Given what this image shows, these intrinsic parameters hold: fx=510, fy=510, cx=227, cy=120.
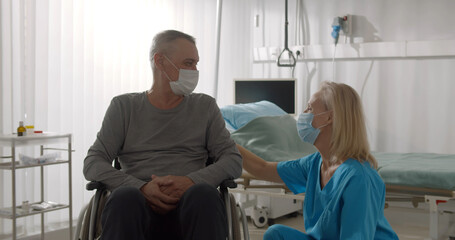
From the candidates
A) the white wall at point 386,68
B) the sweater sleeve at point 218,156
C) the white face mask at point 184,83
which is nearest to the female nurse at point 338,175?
the sweater sleeve at point 218,156

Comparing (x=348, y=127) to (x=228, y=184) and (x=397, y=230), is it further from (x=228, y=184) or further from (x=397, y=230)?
(x=397, y=230)

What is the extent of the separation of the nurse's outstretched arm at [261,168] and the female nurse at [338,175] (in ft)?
0.39

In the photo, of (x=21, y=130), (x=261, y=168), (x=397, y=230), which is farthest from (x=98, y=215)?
(x=397, y=230)

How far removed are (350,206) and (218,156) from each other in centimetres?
60

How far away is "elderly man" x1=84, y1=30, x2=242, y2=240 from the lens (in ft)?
5.69

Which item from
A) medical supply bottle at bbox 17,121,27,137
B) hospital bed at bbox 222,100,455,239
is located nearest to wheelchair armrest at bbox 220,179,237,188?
hospital bed at bbox 222,100,455,239

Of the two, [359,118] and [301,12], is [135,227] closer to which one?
[359,118]

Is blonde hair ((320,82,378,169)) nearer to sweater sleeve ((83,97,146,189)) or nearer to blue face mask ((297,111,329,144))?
blue face mask ((297,111,329,144))

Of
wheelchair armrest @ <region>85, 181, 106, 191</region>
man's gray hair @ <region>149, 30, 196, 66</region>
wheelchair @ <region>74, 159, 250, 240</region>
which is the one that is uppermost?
man's gray hair @ <region>149, 30, 196, 66</region>

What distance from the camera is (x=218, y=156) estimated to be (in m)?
1.93

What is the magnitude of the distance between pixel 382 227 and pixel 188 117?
2.64 ft

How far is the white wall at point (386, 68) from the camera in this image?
3.97 m

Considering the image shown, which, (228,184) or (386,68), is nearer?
(228,184)

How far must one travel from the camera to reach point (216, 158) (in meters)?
1.94
